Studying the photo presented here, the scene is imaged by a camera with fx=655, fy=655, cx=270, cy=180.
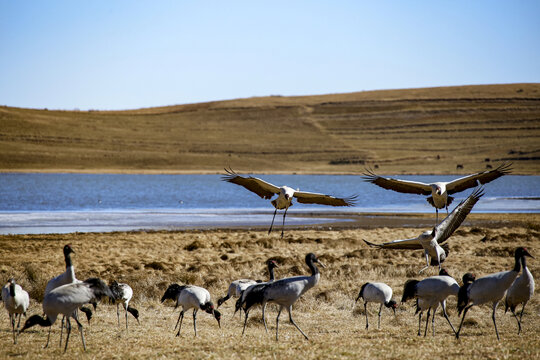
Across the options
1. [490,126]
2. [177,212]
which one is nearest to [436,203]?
[177,212]

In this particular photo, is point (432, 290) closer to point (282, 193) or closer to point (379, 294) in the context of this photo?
point (379, 294)

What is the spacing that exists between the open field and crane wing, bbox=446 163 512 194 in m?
2.06

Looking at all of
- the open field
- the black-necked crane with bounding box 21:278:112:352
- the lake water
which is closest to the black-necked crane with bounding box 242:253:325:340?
the open field

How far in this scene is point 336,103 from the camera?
140 m

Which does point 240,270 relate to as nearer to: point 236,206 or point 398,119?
point 236,206

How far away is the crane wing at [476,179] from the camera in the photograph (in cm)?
1592

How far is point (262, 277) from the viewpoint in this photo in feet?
51.6

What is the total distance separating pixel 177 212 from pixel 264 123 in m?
92.6

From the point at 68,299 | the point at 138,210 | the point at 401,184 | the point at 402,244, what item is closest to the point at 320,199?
the point at 401,184

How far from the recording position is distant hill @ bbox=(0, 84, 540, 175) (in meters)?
97.4

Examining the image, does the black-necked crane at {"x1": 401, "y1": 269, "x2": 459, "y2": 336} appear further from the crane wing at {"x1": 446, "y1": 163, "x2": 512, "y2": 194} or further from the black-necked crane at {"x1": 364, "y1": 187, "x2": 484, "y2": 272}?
the crane wing at {"x1": 446, "y1": 163, "x2": 512, "y2": 194}

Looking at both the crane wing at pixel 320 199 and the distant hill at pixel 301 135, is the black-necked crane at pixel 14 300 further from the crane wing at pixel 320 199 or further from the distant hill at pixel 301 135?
the distant hill at pixel 301 135

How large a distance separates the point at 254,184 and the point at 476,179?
255 inches

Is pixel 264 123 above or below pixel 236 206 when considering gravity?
above
